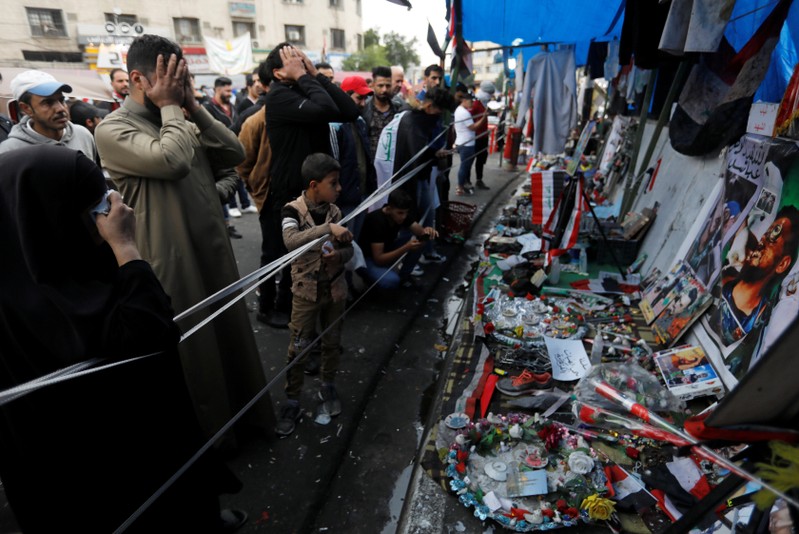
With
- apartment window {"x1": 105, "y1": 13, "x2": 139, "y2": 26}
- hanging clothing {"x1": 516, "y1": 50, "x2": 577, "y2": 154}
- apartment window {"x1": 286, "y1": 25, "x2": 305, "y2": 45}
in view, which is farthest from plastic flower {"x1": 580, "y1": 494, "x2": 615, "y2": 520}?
apartment window {"x1": 286, "y1": 25, "x2": 305, "y2": 45}

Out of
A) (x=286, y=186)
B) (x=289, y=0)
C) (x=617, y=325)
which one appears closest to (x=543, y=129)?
(x=617, y=325)

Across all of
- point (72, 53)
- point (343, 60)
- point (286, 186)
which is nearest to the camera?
point (286, 186)

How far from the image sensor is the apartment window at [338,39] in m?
33.2

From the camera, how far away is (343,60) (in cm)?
3297

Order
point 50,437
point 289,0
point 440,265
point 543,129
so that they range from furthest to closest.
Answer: point 289,0, point 543,129, point 440,265, point 50,437

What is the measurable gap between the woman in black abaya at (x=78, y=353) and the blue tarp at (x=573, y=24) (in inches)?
152

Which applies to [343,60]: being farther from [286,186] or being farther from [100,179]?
[100,179]

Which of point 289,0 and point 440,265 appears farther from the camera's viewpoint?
point 289,0

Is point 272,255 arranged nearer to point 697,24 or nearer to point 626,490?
point 626,490

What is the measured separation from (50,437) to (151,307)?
0.42m

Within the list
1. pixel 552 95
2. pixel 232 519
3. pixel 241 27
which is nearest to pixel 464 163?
pixel 552 95

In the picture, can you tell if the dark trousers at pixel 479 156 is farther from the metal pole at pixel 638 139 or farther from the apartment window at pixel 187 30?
the apartment window at pixel 187 30

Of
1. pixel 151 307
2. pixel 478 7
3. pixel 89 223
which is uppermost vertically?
pixel 478 7

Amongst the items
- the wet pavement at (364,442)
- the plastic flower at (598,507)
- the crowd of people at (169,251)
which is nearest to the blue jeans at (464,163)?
the crowd of people at (169,251)
